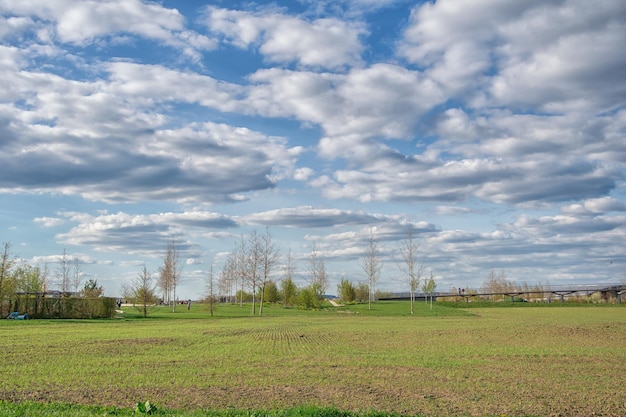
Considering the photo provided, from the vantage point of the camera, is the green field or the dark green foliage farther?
the dark green foliage

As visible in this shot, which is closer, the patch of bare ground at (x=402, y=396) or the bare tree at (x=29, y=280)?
the patch of bare ground at (x=402, y=396)

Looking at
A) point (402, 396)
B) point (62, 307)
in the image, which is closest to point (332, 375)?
point (402, 396)

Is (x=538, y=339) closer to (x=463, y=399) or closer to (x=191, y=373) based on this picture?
(x=463, y=399)

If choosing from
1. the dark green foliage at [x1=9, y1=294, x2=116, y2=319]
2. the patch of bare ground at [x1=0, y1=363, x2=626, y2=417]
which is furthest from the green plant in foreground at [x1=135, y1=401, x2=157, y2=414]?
the dark green foliage at [x1=9, y1=294, x2=116, y2=319]

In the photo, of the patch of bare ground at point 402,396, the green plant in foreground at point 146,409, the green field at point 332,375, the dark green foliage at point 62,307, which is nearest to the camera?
the green plant in foreground at point 146,409

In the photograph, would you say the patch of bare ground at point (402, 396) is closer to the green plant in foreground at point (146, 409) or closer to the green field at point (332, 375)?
the green field at point (332, 375)

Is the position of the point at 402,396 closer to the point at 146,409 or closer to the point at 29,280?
the point at 146,409

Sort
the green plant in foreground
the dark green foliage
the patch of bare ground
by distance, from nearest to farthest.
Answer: the green plant in foreground, the patch of bare ground, the dark green foliage

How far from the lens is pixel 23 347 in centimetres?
2155

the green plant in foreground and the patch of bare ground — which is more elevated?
the green plant in foreground

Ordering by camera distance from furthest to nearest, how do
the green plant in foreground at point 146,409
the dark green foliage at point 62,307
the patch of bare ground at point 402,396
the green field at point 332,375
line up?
1. the dark green foliage at point 62,307
2. the green field at point 332,375
3. the patch of bare ground at point 402,396
4. the green plant in foreground at point 146,409

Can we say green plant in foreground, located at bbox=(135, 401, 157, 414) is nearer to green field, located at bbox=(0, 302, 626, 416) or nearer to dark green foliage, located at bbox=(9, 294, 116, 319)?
green field, located at bbox=(0, 302, 626, 416)

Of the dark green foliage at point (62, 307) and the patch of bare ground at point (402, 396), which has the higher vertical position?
the dark green foliage at point (62, 307)

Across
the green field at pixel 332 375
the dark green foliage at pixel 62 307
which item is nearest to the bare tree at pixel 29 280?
the dark green foliage at pixel 62 307
